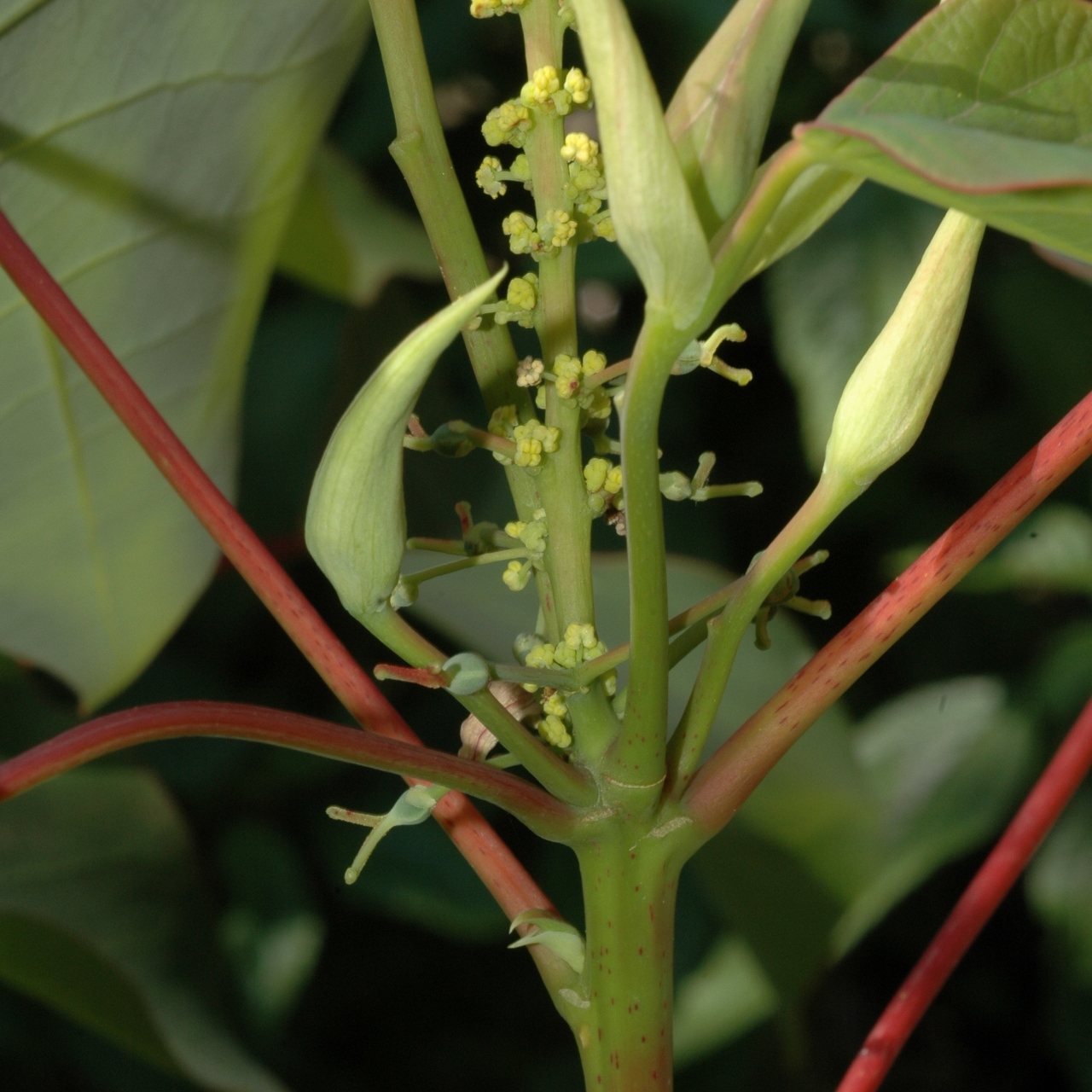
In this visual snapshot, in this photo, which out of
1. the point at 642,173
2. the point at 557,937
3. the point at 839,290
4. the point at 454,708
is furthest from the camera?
the point at 454,708

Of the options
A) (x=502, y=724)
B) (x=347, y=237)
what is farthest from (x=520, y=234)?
(x=347, y=237)

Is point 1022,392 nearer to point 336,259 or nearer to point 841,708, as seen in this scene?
point 841,708

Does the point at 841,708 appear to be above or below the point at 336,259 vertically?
below

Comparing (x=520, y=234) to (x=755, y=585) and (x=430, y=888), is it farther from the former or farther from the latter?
(x=430, y=888)

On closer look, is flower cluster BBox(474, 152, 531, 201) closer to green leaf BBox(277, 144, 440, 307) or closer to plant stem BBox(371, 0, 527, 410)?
plant stem BBox(371, 0, 527, 410)

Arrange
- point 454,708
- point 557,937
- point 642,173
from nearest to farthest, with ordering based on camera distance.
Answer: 1. point 642,173
2. point 557,937
3. point 454,708

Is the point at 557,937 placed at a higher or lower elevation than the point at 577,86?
lower

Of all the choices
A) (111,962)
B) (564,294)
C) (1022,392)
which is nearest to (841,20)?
(1022,392)
